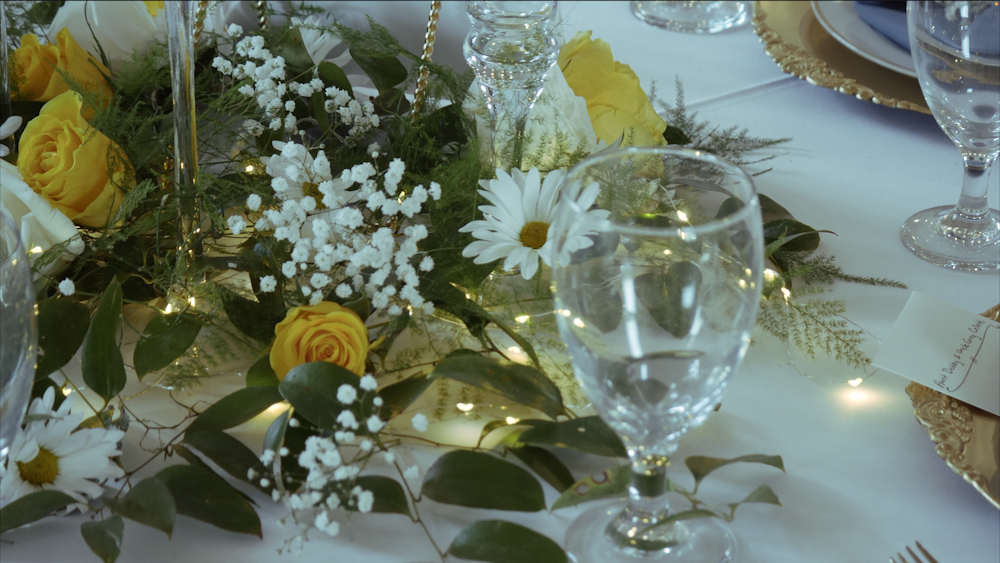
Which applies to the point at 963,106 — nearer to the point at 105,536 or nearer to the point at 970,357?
the point at 970,357

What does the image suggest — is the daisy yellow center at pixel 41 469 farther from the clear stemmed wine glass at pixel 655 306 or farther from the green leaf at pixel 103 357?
the clear stemmed wine glass at pixel 655 306

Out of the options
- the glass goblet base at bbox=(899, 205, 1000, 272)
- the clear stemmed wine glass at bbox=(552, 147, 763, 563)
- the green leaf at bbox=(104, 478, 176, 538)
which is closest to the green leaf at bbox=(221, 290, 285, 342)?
the green leaf at bbox=(104, 478, 176, 538)

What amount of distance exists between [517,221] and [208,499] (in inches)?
9.8

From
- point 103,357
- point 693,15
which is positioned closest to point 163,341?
point 103,357

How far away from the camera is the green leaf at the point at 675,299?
396 mm

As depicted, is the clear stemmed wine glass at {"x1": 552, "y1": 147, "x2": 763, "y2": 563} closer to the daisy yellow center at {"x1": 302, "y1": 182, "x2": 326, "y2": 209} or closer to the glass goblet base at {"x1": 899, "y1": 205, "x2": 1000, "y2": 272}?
the daisy yellow center at {"x1": 302, "y1": 182, "x2": 326, "y2": 209}

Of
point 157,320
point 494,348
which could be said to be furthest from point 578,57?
point 157,320

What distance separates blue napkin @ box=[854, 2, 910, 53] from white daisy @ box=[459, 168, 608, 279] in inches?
21.8

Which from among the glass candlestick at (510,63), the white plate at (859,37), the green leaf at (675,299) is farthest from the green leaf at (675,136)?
the green leaf at (675,299)

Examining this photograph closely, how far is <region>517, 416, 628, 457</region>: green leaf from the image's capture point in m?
0.48

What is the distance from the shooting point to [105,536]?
0.43 metres

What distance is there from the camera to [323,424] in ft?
1.53

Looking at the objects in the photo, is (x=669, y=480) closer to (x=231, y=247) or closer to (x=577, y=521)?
(x=577, y=521)

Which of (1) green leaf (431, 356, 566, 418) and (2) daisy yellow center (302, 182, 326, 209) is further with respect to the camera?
(2) daisy yellow center (302, 182, 326, 209)
